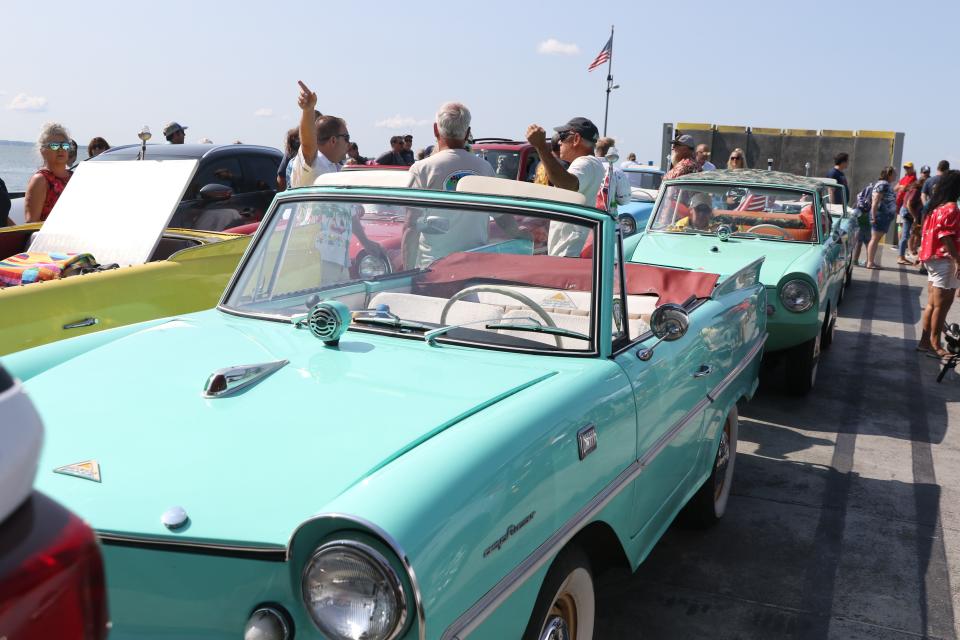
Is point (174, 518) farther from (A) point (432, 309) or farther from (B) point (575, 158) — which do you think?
(B) point (575, 158)

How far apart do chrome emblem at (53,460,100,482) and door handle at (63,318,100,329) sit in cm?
260

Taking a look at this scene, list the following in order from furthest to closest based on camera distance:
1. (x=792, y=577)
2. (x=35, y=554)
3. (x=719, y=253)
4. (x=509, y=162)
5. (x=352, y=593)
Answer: (x=509, y=162) < (x=719, y=253) < (x=792, y=577) < (x=352, y=593) < (x=35, y=554)

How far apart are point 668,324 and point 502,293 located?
2.13ft

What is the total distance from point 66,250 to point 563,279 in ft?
11.5

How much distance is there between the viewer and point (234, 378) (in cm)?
263

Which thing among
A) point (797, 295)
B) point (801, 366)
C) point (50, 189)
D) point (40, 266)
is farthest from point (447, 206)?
point (50, 189)

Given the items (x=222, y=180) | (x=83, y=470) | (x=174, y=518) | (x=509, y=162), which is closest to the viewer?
(x=174, y=518)

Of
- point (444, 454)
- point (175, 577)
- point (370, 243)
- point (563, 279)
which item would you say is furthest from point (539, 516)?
point (370, 243)

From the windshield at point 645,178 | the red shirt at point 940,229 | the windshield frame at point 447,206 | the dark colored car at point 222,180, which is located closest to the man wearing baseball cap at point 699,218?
the red shirt at point 940,229

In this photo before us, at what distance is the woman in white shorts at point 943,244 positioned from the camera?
7.37 meters

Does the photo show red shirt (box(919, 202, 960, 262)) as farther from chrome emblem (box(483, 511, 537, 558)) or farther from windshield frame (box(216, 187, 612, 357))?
chrome emblem (box(483, 511, 537, 558))

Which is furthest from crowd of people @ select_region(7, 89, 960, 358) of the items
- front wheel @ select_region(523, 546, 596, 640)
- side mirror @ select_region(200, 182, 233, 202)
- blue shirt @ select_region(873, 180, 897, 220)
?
blue shirt @ select_region(873, 180, 897, 220)

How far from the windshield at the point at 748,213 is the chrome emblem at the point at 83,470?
20.9 feet

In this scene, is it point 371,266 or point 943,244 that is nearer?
point 371,266
